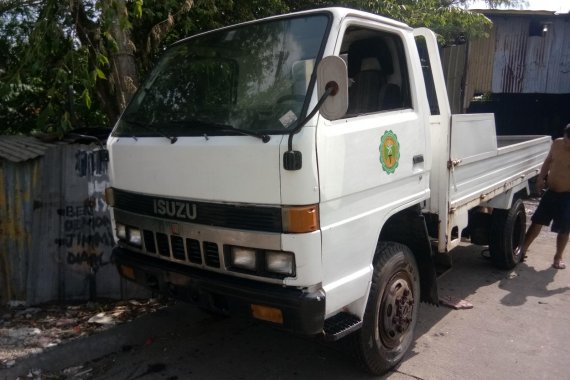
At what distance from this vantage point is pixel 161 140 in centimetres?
280

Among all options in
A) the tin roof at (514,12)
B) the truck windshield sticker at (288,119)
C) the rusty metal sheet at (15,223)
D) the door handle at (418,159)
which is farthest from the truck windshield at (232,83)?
the tin roof at (514,12)

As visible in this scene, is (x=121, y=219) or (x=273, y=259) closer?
(x=273, y=259)

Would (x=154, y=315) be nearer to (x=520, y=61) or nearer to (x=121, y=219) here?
(x=121, y=219)

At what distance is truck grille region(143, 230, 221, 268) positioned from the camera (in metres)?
2.61

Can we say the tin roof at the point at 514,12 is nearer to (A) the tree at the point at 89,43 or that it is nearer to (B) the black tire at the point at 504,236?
(A) the tree at the point at 89,43

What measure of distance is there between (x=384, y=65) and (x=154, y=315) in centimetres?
282

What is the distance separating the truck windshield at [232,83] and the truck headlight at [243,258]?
2.11 ft

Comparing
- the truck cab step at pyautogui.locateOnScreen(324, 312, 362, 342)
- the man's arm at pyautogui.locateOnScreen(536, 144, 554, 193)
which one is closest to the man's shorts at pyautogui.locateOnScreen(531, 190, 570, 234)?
the man's arm at pyautogui.locateOnScreen(536, 144, 554, 193)

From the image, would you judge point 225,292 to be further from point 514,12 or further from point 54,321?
point 514,12

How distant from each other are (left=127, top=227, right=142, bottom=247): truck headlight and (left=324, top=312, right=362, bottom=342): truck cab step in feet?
4.40

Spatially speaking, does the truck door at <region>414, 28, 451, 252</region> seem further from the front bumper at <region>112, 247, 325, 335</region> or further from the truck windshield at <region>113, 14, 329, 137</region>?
the front bumper at <region>112, 247, 325, 335</region>

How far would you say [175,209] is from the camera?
8.93 feet

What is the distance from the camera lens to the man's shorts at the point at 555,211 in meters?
5.28

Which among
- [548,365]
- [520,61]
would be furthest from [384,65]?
Answer: [520,61]
